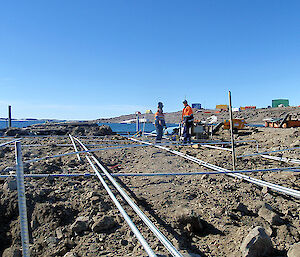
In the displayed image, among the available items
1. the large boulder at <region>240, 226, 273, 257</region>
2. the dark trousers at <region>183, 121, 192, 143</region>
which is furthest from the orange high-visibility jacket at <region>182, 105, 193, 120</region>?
the large boulder at <region>240, 226, 273, 257</region>

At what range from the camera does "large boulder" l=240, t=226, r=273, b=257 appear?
8.73 feet

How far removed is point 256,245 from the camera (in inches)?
106

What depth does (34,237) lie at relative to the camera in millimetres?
3654

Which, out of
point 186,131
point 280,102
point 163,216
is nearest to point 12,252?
point 163,216

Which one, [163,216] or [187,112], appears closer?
[163,216]

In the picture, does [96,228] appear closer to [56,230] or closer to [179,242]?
[56,230]

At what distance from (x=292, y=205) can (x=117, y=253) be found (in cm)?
296

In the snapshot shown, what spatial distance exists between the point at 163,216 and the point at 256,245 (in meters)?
1.42

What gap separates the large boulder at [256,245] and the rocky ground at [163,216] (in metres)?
0.01

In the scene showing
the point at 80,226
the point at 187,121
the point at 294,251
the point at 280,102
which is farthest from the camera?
the point at 280,102

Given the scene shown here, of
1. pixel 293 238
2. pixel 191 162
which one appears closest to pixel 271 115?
pixel 191 162

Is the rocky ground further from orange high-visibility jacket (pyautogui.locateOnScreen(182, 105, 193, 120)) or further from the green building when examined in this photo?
the green building

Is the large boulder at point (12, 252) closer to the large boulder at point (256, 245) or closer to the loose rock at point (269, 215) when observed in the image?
the large boulder at point (256, 245)

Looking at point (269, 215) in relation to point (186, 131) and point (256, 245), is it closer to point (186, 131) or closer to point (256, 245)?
point (256, 245)
